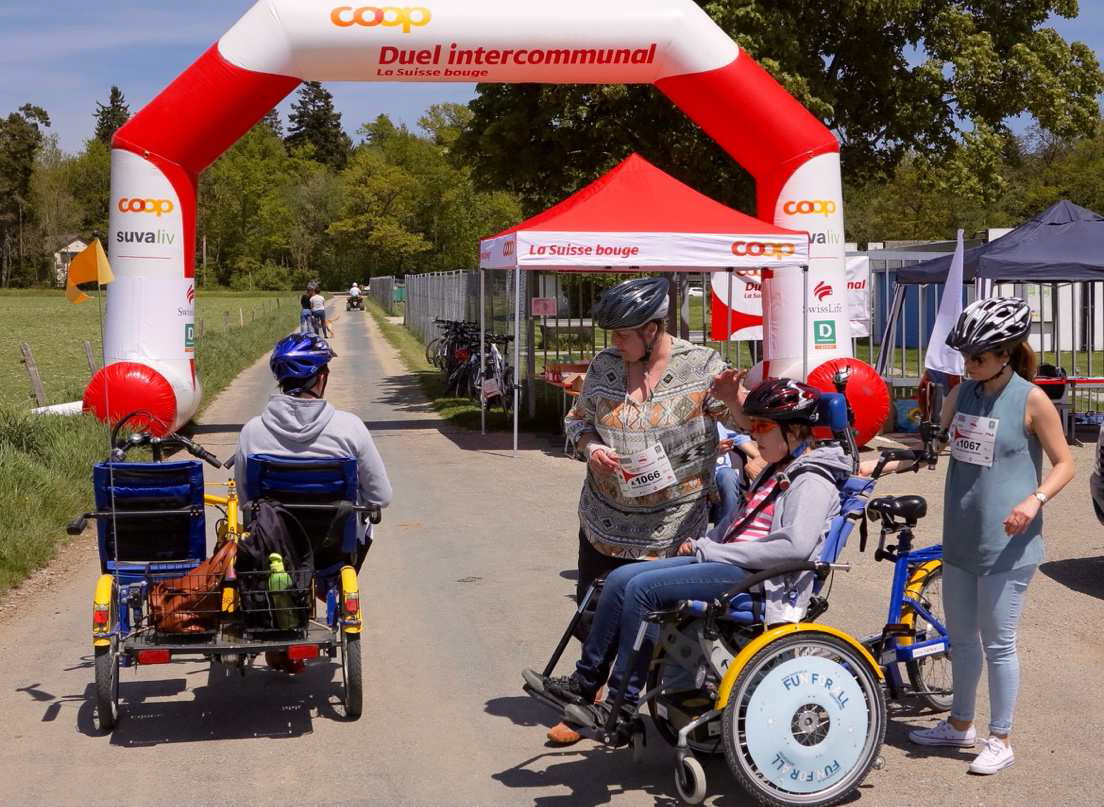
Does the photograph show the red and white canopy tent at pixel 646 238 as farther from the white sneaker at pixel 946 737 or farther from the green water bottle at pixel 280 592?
the white sneaker at pixel 946 737

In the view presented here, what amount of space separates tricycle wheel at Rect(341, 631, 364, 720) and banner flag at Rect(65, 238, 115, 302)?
2.18 m

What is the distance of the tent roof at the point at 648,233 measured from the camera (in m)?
13.5

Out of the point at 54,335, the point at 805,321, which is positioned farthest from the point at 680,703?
the point at 54,335

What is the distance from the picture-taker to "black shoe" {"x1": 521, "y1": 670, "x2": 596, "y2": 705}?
5.01 m

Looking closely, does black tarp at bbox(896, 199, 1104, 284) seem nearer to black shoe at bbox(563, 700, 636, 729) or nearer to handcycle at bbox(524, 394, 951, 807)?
handcycle at bbox(524, 394, 951, 807)

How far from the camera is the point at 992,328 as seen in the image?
16.5ft

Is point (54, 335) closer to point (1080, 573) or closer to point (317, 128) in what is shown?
point (1080, 573)

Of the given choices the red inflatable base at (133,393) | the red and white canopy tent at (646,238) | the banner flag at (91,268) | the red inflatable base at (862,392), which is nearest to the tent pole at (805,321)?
the red inflatable base at (862,392)

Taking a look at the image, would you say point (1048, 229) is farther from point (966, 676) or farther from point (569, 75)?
point (966, 676)

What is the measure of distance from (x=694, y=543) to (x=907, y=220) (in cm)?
6270

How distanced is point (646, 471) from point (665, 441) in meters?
0.15

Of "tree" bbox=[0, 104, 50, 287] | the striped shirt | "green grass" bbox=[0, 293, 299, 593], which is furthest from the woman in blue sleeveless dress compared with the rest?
"tree" bbox=[0, 104, 50, 287]

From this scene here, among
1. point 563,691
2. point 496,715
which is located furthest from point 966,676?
point 496,715

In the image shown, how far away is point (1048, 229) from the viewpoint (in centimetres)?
1723
